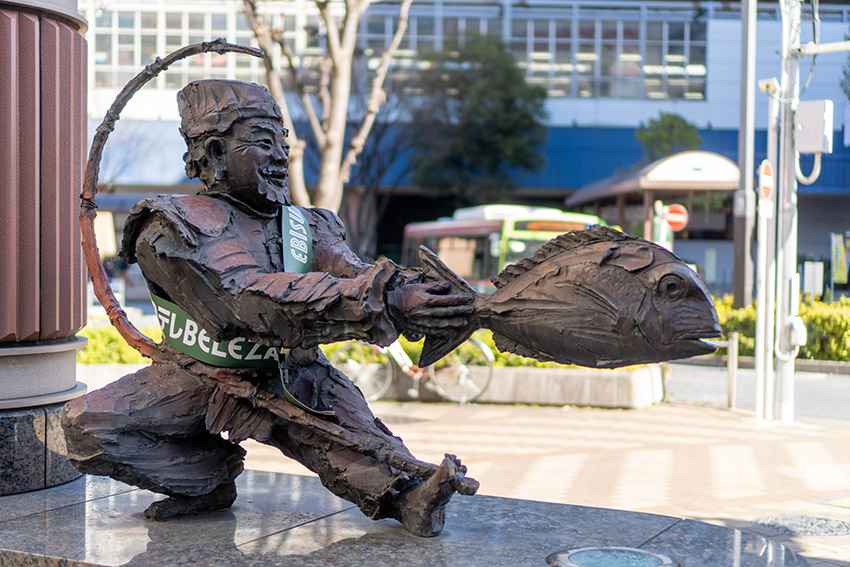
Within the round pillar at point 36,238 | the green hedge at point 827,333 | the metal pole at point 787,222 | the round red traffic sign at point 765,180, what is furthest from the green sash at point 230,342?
the green hedge at point 827,333

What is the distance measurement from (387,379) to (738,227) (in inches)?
336

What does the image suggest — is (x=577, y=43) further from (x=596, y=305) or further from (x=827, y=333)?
(x=596, y=305)

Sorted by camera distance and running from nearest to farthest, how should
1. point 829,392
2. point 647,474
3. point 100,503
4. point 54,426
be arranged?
point 100,503, point 54,426, point 647,474, point 829,392

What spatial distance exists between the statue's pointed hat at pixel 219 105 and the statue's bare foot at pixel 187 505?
1348 mm

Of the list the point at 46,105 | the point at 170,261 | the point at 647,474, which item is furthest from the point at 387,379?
the point at 170,261

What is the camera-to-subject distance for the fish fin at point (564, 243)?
9.05ft

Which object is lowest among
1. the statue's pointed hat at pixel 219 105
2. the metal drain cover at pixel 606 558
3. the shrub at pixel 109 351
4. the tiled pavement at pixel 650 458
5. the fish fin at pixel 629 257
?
the tiled pavement at pixel 650 458

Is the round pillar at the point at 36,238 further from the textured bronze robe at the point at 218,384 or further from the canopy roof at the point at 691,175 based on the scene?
the canopy roof at the point at 691,175

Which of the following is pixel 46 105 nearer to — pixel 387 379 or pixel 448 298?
pixel 448 298

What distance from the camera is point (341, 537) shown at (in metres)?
3.46

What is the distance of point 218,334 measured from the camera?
119 inches

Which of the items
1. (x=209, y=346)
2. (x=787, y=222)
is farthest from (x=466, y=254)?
(x=209, y=346)

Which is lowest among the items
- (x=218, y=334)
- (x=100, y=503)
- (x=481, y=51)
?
(x=100, y=503)

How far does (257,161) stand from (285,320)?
0.72 m
